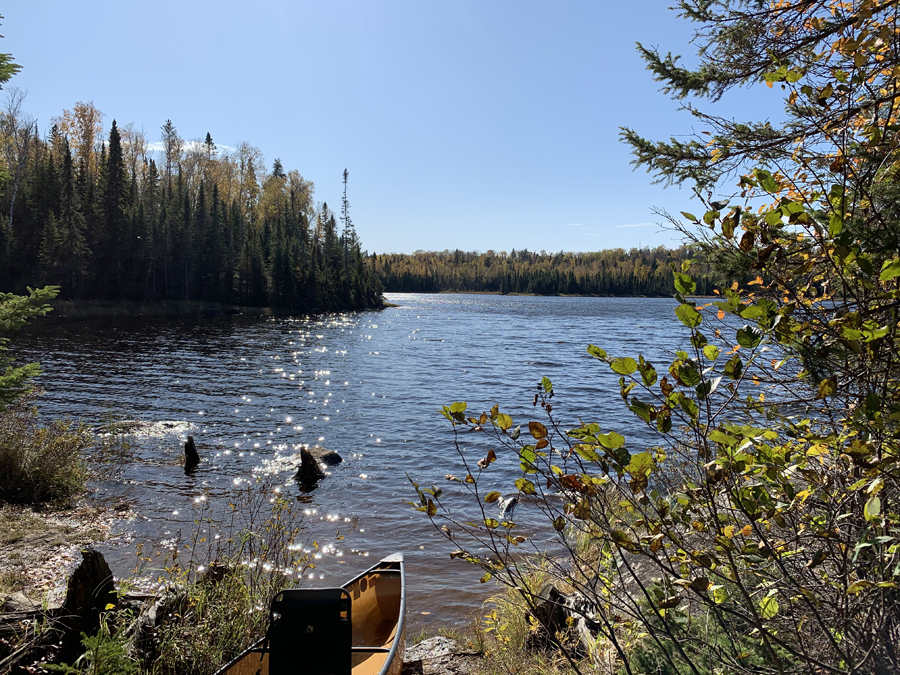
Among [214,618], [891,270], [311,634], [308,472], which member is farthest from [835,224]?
[308,472]

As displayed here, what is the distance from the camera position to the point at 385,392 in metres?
21.0

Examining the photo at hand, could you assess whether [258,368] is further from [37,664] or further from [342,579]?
[37,664]

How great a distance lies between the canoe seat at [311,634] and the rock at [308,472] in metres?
7.55

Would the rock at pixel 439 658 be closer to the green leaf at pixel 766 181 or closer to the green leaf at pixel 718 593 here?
the green leaf at pixel 718 593

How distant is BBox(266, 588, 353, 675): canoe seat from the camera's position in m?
3.56

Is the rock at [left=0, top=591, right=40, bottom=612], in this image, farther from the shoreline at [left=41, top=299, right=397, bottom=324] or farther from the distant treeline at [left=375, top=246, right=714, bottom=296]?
the distant treeline at [left=375, top=246, right=714, bottom=296]

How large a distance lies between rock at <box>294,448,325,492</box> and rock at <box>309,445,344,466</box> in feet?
2.25

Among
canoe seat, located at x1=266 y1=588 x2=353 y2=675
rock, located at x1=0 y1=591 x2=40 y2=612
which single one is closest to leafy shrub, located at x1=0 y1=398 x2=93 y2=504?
rock, located at x1=0 y1=591 x2=40 y2=612

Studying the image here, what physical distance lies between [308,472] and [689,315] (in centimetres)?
1089

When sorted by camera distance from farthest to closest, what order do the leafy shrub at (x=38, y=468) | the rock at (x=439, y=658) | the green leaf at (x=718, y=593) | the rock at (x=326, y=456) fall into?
the rock at (x=326, y=456), the leafy shrub at (x=38, y=468), the rock at (x=439, y=658), the green leaf at (x=718, y=593)

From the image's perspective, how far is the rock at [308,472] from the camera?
11062mm

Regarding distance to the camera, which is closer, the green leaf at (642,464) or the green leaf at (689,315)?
the green leaf at (689,315)

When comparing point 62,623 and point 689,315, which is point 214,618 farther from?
point 689,315

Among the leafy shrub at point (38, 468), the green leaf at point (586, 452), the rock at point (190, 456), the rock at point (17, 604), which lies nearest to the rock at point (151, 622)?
the rock at point (17, 604)
